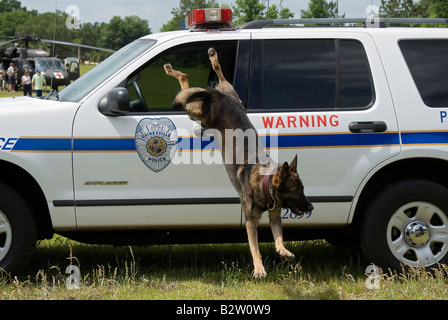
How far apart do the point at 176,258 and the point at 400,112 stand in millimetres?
→ 2162

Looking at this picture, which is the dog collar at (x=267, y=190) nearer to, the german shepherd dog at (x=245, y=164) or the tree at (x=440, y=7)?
the german shepherd dog at (x=245, y=164)

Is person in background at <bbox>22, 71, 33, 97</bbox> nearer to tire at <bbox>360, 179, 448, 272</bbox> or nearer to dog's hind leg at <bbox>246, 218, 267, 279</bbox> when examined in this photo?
tire at <bbox>360, 179, 448, 272</bbox>

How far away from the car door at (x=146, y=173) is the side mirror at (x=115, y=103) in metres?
0.04

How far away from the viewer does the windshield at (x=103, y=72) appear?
471 centimetres

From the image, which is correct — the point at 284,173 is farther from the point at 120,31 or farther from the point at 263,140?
the point at 120,31

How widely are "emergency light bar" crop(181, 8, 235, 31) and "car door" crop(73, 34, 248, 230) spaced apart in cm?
55

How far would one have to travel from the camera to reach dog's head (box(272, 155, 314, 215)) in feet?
11.8

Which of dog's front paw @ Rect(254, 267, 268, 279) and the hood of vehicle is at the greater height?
the hood of vehicle

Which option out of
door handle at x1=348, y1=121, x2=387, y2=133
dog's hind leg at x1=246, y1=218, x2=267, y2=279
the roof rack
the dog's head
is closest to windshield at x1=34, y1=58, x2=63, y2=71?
the roof rack

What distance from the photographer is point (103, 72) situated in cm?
484

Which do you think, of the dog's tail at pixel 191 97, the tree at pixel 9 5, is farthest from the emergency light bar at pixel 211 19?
the tree at pixel 9 5

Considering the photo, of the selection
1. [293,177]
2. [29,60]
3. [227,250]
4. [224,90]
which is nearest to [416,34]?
[224,90]

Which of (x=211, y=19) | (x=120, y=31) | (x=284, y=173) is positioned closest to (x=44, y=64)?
(x=211, y=19)

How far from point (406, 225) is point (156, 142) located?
191cm
